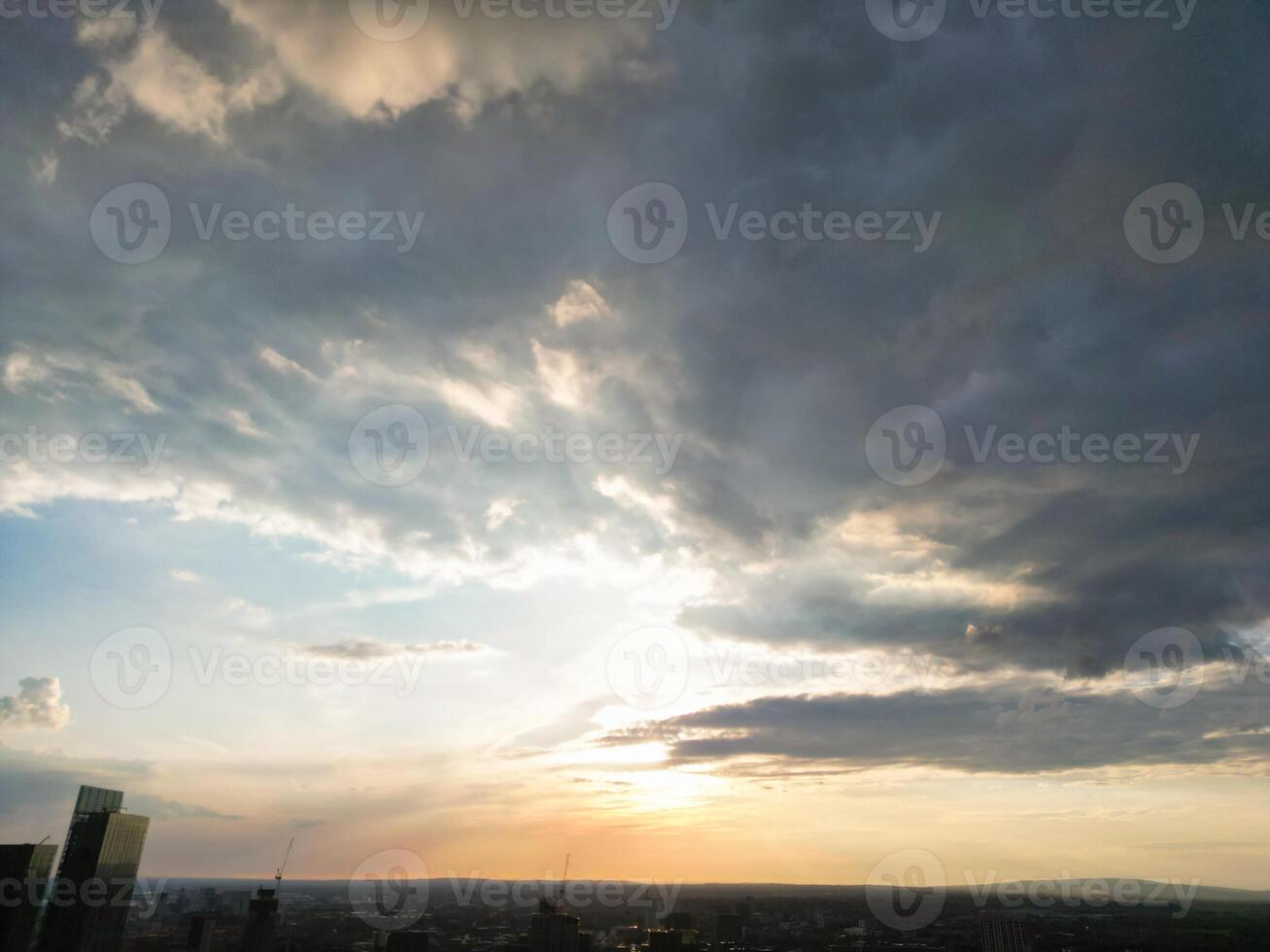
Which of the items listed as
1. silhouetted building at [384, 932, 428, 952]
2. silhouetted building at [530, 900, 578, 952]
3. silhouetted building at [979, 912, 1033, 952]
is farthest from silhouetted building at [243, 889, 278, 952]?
silhouetted building at [979, 912, 1033, 952]

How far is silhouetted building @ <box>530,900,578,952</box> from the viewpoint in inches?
6737

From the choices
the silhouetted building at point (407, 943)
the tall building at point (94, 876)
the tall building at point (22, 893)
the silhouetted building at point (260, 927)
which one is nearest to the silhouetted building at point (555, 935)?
the silhouetted building at point (407, 943)

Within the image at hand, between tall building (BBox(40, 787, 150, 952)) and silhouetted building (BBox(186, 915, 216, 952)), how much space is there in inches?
1014

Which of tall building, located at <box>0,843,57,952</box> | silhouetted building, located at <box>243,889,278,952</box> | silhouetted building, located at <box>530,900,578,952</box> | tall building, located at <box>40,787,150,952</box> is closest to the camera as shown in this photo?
tall building, located at <box>0,843,57,952</box>

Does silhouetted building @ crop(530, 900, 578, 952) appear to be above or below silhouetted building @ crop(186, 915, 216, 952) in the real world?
above

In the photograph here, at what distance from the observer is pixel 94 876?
14588 centimetres

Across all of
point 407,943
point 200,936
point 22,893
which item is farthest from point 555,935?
point 22,893

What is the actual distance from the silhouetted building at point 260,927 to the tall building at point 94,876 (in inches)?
1229

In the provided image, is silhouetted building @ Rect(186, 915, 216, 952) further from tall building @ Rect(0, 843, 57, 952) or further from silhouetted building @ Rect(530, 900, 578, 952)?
silhouetted building @ Rect(530, 900, 578, 952)

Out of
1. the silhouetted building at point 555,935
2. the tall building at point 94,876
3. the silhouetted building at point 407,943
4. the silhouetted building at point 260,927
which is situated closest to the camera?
the tall building at point 94,876

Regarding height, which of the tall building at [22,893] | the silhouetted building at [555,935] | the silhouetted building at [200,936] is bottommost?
the silhouetted building at [200,936]

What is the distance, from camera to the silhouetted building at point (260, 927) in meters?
172

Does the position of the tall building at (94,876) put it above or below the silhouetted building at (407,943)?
above

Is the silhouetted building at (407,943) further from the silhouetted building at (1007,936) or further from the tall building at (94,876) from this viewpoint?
the silhouetted building at (1007,936)
